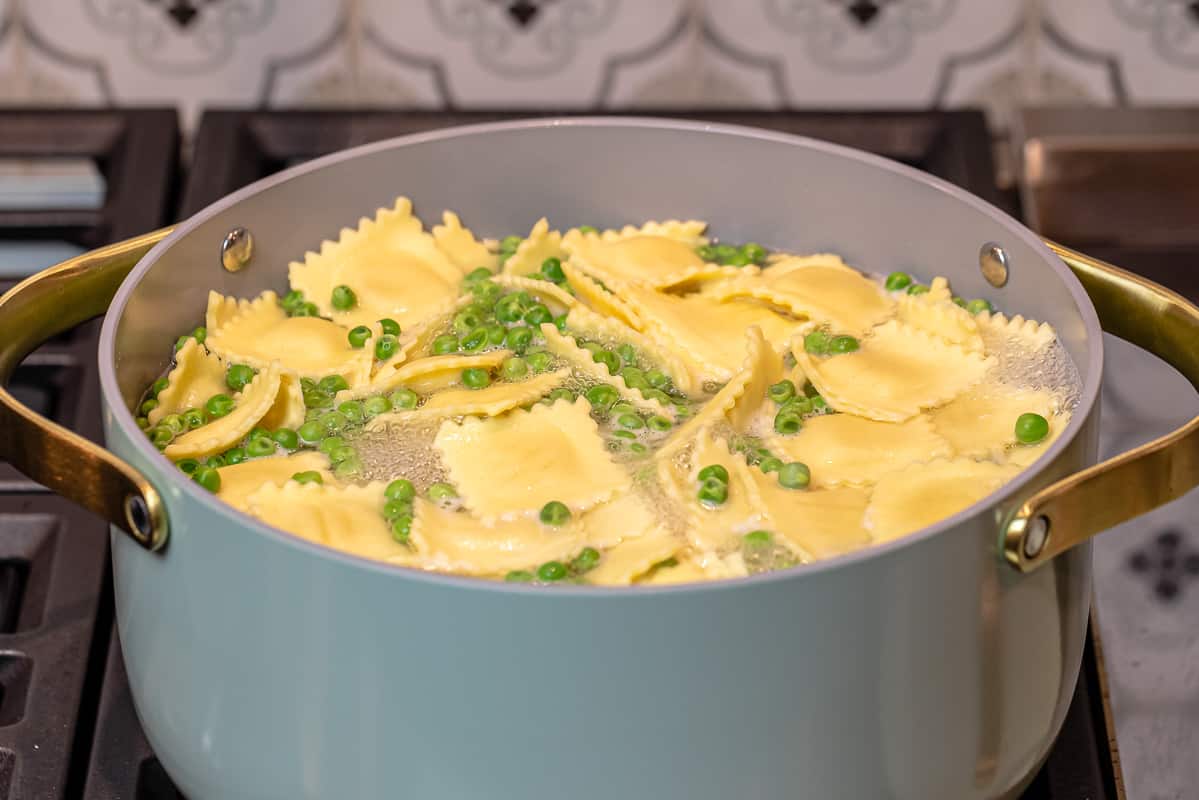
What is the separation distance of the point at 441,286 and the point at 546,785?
0.57m

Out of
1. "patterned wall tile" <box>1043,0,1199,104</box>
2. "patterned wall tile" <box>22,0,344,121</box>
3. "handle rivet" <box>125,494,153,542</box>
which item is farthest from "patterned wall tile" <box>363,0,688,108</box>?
"handle rivet" <box>125,494,153,542</box>

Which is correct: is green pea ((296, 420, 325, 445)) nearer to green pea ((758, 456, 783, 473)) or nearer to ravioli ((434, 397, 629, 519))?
ravioli ((434, 397, 629, 519))

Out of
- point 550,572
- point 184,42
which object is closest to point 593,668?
point 550,572

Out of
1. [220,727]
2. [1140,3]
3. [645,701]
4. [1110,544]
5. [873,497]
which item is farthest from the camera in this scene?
[1140,3]

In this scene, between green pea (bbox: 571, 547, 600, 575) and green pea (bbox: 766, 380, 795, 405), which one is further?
green pea (bbox: 766, 380, 795, 405)

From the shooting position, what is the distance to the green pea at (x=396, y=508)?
2.90 ft

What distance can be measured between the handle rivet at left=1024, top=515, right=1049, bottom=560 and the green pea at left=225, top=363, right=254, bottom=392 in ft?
1.95

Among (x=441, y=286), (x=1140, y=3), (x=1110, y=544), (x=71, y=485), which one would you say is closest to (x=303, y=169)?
(x=441, y=286)

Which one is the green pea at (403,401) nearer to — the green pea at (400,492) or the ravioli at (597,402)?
the ravioli at (597,402)

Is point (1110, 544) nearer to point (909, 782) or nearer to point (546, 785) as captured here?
point (909, 782)

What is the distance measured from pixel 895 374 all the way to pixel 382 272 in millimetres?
440

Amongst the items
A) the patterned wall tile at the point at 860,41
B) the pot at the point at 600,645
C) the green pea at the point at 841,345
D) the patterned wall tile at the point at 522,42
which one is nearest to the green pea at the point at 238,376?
the pot at the point at 600,645

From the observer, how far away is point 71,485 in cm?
78

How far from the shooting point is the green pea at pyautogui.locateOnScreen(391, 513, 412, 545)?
0.86 meters
